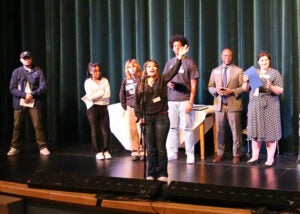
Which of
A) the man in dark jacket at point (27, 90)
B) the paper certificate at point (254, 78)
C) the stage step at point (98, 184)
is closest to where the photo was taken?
the stage step at point (98, 184)

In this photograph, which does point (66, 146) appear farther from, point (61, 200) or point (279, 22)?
point (61, 200)

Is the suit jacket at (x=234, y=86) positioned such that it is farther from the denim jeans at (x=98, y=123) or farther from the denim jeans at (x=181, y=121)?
the denim jeans at (x=98, y=123)

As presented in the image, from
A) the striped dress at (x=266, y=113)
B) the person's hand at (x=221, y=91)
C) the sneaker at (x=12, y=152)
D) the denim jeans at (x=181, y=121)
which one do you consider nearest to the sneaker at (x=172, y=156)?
the denim jeans at (x=181, y=121)

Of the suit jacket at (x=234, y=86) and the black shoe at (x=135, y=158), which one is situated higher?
the suit jacket at (x=234, y=86)

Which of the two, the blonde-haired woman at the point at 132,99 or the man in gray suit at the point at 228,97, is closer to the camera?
the man in gray suit at the point at 228,97

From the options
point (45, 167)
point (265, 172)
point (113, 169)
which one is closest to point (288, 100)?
point (265, 172)

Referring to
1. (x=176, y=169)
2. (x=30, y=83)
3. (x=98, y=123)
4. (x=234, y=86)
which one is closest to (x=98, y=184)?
(x=176, y=169)

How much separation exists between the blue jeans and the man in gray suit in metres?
1.12

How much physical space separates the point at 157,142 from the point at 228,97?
1253mm

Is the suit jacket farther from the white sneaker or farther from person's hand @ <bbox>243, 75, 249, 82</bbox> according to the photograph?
the white sneaker

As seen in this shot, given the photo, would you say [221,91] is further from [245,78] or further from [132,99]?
[132,99]

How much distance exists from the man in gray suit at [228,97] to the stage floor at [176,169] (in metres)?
0.33

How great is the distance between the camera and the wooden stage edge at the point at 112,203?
6.23 ft

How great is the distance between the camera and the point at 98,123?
233 inches
